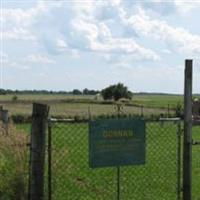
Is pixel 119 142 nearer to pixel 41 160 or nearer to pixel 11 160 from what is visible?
pixel 41 160

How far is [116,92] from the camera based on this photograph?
10881cm

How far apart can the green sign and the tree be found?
9881 cm

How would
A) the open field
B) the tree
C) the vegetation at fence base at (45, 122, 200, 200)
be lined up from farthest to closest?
1. the tree
2. the open field
3. the vegetation at fence base at (45, 122, 200, 200)

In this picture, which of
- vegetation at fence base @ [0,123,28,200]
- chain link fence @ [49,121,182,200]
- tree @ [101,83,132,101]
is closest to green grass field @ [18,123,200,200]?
chain link fence @ [49,121,182,200]

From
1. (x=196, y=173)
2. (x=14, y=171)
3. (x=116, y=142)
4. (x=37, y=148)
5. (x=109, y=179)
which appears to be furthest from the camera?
(x=196, y=173)

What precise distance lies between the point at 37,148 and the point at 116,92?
10188 cm

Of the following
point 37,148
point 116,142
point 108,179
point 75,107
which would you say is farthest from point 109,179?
point 75,107

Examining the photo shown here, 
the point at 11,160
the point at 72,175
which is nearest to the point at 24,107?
the point at 72,175

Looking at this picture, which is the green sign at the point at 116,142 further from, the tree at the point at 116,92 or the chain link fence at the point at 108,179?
the tree at the point at 116,92

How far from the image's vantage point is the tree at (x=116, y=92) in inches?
4264

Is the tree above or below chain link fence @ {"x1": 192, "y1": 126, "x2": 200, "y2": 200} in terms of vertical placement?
above

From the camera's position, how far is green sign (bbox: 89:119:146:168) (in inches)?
297

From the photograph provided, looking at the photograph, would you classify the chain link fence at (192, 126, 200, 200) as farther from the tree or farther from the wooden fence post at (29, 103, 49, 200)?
the tree

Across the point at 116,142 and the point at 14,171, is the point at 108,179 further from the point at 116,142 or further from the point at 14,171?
the point at 116,142
